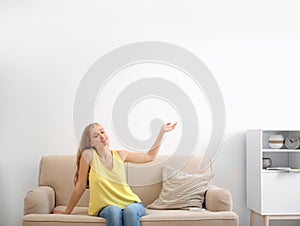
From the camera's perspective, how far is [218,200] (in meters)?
3.84

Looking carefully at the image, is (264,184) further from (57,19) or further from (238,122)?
(57,19)

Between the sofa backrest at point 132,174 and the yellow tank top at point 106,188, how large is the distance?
0.44m

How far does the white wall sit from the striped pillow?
2.06ft

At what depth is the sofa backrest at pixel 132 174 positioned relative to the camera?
14.1 feet

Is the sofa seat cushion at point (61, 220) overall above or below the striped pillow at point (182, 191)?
below

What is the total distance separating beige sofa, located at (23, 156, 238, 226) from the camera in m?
3.57

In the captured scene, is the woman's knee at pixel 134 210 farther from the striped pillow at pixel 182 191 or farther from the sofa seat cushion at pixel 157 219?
the striped pillow at pixel 182 191

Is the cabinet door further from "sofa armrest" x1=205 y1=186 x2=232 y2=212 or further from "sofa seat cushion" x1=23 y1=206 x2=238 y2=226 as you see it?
"sofa seat cushion" x1=23 y1=206 x2=238 y2=226

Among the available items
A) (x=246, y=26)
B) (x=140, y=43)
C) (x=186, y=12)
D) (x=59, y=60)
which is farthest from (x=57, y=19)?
(x=246, y=26)

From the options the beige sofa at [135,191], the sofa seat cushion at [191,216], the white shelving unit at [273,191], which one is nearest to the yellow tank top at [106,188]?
the beige sofa at [135,191]

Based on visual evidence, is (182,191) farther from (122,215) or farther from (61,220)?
(61,220)

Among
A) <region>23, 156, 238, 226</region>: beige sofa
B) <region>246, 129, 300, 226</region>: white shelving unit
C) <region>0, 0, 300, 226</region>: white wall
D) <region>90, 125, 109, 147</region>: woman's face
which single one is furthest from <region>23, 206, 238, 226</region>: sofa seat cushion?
<region>0, 0, 300, 226</region>: white wall

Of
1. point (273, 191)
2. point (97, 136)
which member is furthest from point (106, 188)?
point (273, 191)

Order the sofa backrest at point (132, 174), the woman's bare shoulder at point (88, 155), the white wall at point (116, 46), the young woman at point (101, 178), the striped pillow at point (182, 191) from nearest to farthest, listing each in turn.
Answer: the young woman at point (101, 178) → the woman's bare shoulder at point (88, 155) → the striped pillow at point (182, 191) → the sofa backrest at point (132, 174) → the white wall at point (116, 46)
